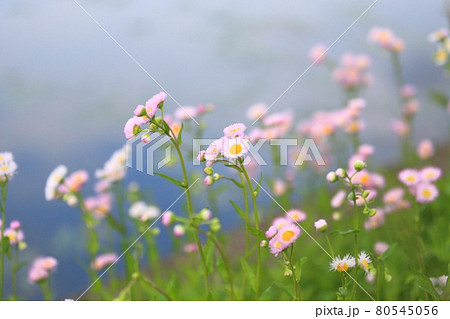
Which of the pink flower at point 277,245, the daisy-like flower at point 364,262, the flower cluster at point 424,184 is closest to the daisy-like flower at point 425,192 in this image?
the flower cluster at point 424,184

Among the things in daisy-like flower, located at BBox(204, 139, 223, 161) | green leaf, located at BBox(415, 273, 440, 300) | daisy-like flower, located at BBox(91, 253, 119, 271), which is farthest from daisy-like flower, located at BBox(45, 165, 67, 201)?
green leaf, located at BBox(415, 273, 440, 300)

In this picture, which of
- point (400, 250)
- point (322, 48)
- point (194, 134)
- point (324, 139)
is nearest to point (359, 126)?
point (324, 139)

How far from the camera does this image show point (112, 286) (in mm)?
1291

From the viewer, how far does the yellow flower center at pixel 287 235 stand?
790 mm

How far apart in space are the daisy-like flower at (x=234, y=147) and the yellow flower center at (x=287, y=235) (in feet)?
0.40

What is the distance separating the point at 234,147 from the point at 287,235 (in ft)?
0.44

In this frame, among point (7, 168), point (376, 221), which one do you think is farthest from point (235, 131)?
point (376, 221)

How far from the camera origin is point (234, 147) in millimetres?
788

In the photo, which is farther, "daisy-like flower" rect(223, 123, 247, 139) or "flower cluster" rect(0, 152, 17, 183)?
"flower cluster" rect(0, 152, 17, 183)

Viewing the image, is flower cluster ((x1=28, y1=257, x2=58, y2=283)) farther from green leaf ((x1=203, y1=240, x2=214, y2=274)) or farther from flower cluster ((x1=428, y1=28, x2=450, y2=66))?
flower cluster ((x1=428, y1=28, x2=450, y2=66))

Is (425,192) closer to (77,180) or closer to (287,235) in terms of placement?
(287,235)

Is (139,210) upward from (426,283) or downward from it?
upward

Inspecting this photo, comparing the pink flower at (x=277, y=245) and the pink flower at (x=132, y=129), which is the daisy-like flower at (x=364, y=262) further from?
the pink flower at (x=132, y=129)

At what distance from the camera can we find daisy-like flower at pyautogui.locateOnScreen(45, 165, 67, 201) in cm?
107
